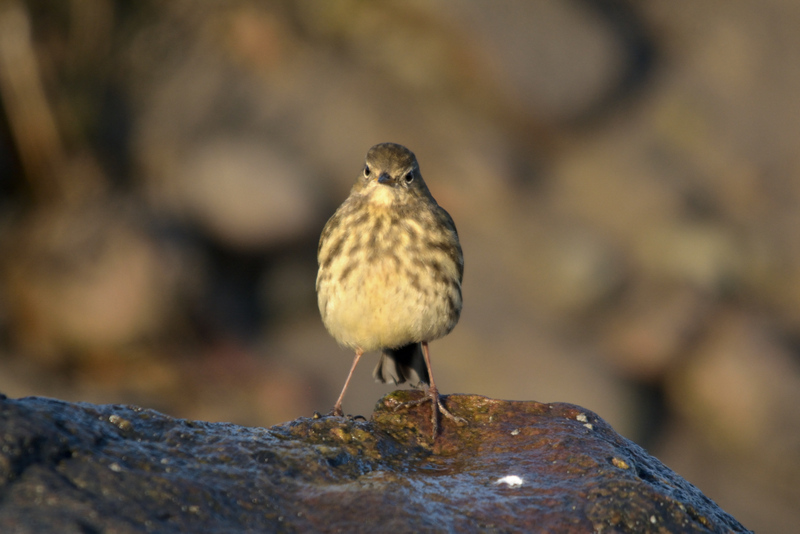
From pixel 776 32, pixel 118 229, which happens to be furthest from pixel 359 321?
pixel 776 32

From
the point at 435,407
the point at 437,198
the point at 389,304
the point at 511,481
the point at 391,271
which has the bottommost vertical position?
the point at 511,481

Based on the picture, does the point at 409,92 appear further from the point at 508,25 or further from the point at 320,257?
the point at 320,257

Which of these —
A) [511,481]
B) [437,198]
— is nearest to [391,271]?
[511,481]

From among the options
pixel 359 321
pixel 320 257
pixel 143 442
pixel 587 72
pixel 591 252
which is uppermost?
pixel 587 72

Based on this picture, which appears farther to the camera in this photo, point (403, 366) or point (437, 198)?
point (437, 198)

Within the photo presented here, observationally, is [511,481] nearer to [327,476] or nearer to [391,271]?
[327,476]

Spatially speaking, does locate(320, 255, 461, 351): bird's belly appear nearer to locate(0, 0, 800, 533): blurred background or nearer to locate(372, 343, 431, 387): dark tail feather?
locate(372, 343, 431, 387): dark tail feather

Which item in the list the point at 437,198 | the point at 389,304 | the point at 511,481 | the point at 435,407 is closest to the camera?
the point at 511,481

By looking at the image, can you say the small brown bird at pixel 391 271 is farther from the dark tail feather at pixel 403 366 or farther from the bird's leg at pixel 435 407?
the bird's leg at pixel 435 407
